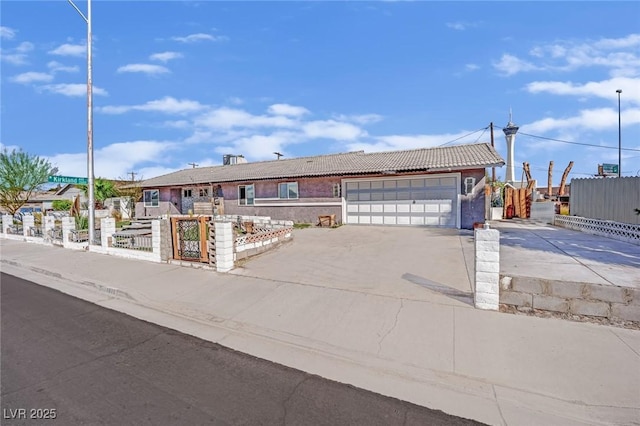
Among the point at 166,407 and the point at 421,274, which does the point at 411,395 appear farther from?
the point at 421,274

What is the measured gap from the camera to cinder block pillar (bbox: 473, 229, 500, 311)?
5.09 meters

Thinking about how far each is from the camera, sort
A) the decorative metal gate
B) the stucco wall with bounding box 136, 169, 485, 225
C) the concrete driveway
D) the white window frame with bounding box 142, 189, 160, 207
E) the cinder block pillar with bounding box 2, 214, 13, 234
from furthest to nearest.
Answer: the white window frame with bounding box 142, 189, 160, 207, the cinder block pillar with bounding box 2, 214, 13, 234, the stucco wall with bounding box 136, 169, 485, 225, the decorative metal gate, the concrete driveway

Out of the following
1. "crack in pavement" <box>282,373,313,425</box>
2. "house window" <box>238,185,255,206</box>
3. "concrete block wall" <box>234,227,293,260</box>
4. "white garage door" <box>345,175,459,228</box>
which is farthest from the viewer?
"house window" <box>238,185,255,206</box>

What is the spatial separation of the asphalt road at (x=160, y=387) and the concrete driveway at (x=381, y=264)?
9.81 feet

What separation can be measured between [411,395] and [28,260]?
568 inches

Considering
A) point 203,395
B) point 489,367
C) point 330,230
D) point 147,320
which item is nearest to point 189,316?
point 147,320

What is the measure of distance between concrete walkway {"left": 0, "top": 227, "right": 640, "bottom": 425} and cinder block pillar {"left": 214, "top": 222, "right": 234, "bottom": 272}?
1.24ft

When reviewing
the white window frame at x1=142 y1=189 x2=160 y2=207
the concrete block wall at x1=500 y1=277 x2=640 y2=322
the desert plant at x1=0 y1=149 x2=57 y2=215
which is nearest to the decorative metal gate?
the concrete block wall at x1=500 y1=277 x2=640 y2=322

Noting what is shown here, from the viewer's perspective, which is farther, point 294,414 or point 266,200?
point 266,200

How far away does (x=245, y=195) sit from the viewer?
20250 mm

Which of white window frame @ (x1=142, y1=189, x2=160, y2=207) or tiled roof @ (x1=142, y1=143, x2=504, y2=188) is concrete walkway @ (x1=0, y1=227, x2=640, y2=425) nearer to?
tiled roof @ (x1=142, y1=143, x2=504, y2=188)

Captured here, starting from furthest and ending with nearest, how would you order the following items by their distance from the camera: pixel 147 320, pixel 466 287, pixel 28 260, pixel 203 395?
pixel 28 260 → pixel 466 287 → pixel 147 320 → pixel 203 395

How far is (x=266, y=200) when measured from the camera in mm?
19172

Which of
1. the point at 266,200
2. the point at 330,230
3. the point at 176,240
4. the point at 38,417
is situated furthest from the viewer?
the point at 266,200
